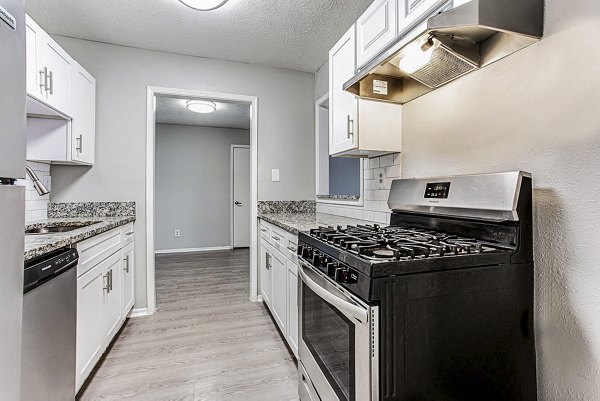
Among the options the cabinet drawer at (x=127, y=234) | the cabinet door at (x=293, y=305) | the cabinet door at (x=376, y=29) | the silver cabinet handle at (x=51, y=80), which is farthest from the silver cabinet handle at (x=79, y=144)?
the cabinet door at (x=376, y=29)

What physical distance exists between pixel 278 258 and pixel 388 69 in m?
1.47

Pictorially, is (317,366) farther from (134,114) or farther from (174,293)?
(134,114)

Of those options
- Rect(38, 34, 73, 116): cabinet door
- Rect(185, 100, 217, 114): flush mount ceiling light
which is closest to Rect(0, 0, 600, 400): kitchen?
Rect(38, 34, 73, 116): cabinet door

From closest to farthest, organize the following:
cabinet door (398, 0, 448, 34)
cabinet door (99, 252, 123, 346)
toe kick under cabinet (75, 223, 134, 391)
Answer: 1. cabinet door (398, 0, 448, 34)
2. toe kick under cabinet (75, 223, 134, 391)
3. cabinet door (99, 252, 123, 346)

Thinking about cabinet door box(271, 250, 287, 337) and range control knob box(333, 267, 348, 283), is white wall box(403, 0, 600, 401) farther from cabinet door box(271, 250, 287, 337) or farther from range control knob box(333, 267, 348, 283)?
cabinet door box(271, 250, 287, 337)

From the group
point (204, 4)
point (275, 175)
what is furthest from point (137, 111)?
point (275, 175)

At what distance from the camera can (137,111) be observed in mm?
2781

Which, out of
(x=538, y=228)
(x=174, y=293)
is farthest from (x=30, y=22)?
(x=538, y=228)

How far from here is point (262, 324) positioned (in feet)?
8.22

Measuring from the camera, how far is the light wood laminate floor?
66.2 inches

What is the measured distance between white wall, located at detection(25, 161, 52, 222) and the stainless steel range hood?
7.90 ft

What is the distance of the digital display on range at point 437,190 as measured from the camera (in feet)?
4.46

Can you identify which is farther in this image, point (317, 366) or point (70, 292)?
point (70, 292)

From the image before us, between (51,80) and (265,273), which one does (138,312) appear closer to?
(265,273)
